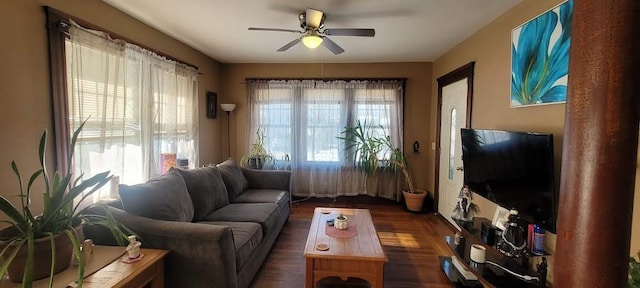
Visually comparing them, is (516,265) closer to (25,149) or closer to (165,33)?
(25,149)

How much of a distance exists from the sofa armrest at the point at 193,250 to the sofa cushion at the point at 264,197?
143 cm

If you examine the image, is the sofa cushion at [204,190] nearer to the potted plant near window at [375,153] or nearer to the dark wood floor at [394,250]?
the dark wood floor at [394,250]

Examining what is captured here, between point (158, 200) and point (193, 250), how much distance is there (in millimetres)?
572

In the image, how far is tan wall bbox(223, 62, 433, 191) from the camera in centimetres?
484

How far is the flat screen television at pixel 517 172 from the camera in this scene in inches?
74.0

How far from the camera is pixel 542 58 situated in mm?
2186

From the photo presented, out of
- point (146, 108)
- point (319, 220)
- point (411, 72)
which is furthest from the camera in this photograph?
point (411, 72)

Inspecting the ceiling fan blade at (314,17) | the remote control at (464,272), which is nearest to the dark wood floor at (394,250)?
the remote control at (464,272)

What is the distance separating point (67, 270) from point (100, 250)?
29 centimetres

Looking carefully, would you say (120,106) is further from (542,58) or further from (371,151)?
(542,58)

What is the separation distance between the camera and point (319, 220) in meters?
2.90

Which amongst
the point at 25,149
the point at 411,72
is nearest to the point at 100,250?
the point at 25,149

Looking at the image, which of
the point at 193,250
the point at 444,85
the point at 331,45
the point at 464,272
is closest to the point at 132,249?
the point at 193,250

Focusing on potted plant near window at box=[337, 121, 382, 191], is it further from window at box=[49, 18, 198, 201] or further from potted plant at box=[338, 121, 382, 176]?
window at box=[49, 18, 198, 201]
